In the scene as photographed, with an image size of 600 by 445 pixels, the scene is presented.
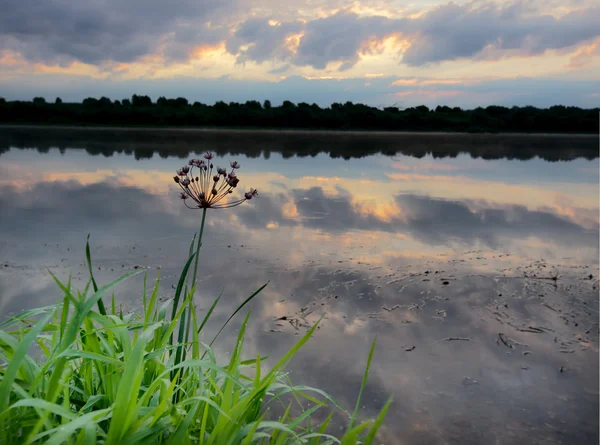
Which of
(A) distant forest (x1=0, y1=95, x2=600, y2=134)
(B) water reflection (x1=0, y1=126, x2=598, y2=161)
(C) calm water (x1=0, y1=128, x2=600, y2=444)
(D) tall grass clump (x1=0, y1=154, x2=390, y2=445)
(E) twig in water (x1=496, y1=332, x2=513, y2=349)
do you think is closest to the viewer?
(D) tall grass clump (x1=0, y1=154, x2=390, y2=445)

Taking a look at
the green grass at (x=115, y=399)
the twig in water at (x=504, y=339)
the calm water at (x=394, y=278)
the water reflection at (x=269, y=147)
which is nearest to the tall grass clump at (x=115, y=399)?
the green grass at (x=115, y=399)

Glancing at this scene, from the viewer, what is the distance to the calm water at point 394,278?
4.99m

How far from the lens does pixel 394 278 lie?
857 centimetres

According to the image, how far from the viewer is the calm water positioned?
4988mm

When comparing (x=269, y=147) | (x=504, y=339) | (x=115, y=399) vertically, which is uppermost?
(x=115, y=399)

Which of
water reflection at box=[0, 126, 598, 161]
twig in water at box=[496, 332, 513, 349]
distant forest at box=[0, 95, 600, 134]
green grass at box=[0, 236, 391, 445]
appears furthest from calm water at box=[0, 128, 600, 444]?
distant forest at box=[0, 95, 600, 134]

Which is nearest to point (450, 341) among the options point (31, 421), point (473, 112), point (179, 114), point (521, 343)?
point (521, 343)

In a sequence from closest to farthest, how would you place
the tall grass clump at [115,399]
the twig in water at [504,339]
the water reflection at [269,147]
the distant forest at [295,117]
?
the tall grass clump at [115,399] → the twig in water at [504,339] → the water reflection at [269,147] → the distant forest at [295,117]

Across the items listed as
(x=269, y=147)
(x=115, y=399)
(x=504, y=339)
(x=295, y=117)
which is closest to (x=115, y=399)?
(x=115, y=399)

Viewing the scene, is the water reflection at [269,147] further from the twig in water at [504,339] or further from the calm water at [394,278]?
the twig in water at [504,339]

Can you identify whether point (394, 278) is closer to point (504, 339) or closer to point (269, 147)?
point (504, 339)

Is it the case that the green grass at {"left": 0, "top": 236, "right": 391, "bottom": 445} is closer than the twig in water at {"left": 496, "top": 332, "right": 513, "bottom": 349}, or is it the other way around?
the green grass at {"left": 0, "top": 236, "right": 391, "bottom": 445}

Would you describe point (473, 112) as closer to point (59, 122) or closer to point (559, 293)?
point (59, 122)

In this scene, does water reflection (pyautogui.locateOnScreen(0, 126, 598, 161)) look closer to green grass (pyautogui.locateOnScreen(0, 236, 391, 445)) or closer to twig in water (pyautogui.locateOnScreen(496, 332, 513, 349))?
twig in water (pyautogui.locateOnScreen(496, 332, 513, 349))
